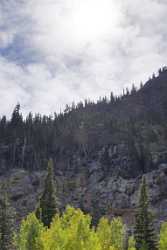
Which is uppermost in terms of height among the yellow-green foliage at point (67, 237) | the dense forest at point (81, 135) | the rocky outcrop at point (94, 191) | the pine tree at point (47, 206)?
the dense forest at point (81, 135)

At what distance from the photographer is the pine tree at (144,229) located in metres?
44.3

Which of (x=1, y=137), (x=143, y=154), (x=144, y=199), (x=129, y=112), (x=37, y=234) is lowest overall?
(x=37, y=234)

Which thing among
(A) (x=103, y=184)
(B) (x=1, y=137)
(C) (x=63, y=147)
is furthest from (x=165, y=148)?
(B) (x=1, y=137)

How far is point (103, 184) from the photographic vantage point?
11750cm

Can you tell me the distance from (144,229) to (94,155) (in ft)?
303

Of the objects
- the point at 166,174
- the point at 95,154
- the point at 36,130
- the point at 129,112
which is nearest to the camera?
the point at 166,174

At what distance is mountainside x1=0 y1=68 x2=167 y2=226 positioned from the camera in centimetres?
10900

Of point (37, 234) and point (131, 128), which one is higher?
point (131, 128)

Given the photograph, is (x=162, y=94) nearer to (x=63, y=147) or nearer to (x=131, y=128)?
(x=131, y=128)

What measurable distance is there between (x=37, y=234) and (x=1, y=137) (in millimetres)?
103613

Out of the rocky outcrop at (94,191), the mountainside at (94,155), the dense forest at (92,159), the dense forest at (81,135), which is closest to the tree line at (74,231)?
the dense forest at (92,159)

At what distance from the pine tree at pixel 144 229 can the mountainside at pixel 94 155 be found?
43.0m

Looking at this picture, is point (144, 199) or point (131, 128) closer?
point (144, 199)

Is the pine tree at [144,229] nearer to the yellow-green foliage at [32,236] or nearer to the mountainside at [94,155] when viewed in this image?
the yellow-green foliage at [32,236]
